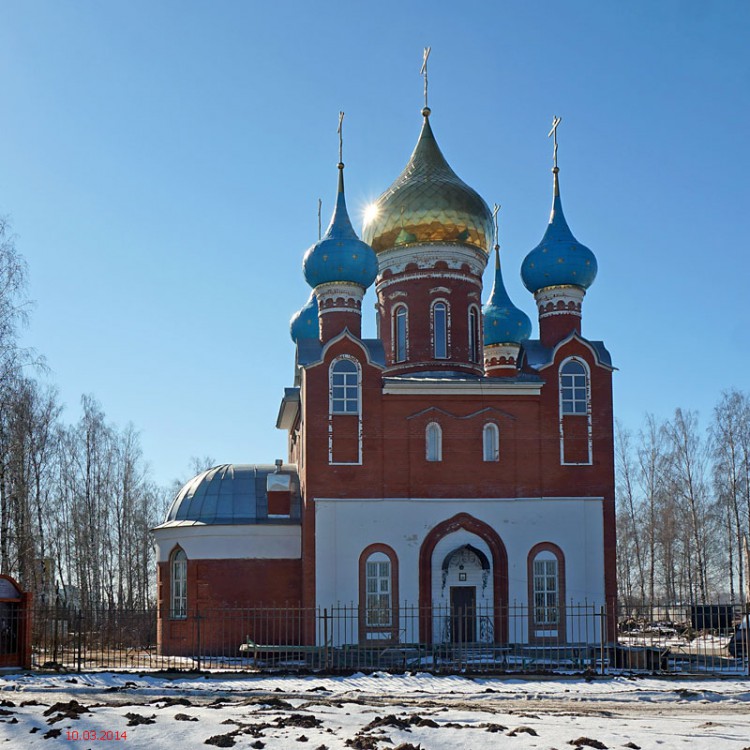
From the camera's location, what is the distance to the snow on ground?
1139 centimetres

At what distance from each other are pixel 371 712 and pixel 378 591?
34.0 feet

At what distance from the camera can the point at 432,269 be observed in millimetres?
27859

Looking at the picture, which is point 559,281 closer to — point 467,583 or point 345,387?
point 345,387

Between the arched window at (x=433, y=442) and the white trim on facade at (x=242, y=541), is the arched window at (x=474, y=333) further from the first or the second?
the white trim on facade at (x=242, y=541)

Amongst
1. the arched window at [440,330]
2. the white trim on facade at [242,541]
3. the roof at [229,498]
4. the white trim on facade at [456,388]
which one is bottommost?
the white trim on facade at [242,541]

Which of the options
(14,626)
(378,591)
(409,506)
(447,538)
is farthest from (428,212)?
(14,626)

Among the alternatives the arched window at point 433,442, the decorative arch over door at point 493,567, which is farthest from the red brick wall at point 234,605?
the arched window at point 433,442

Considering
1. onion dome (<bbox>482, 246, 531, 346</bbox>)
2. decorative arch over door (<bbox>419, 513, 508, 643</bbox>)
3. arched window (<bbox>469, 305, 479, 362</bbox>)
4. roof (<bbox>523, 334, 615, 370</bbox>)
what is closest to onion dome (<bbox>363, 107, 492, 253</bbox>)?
arched window (<bbox>469, 305, 479, 362</bbox>)

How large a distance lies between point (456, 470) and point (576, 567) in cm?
354

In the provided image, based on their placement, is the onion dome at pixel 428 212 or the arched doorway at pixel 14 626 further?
the onion dome at pixel 428 212

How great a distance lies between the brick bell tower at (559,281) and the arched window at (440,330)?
7.82 feet

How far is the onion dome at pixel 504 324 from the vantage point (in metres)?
29.8

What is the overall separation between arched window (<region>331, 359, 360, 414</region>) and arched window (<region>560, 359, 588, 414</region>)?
16.3ft

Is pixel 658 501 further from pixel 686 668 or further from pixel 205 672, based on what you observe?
pixel 205 672
